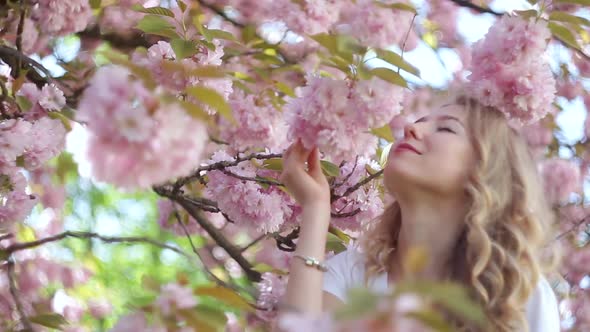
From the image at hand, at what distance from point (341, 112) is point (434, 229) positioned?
40cm

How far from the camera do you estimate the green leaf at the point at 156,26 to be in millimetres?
1915

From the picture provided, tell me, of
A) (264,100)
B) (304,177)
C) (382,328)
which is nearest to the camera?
(382,328)

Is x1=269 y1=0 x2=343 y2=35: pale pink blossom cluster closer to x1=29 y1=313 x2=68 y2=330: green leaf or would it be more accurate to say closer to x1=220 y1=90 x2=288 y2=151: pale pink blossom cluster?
x1=220 y1=90 x2=288 y2=151: pale pink blossom cluster

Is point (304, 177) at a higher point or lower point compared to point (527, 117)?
lower

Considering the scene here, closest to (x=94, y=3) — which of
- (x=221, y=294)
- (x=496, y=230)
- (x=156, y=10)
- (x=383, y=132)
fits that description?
(x=156, y=10)

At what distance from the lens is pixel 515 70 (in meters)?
1.73

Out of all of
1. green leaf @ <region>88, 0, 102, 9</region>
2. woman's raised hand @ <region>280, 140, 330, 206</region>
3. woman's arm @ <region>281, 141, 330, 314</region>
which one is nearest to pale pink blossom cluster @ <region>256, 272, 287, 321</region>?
woman's arm @ <region>281, 141, 330, 314</region>

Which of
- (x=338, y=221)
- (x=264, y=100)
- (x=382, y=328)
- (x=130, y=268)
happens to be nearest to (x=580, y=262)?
(x=338, y=221)

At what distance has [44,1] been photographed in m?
2.40

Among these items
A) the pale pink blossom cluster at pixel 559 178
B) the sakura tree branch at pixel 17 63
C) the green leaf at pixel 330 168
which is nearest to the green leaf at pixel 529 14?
the green leaf at pixel 330 168

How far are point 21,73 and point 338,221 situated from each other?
93 centimetres

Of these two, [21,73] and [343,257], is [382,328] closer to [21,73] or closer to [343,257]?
[343,257]

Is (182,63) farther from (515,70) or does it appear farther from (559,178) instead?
(559,178)

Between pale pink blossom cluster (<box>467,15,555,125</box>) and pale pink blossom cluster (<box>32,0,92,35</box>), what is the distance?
122cm
